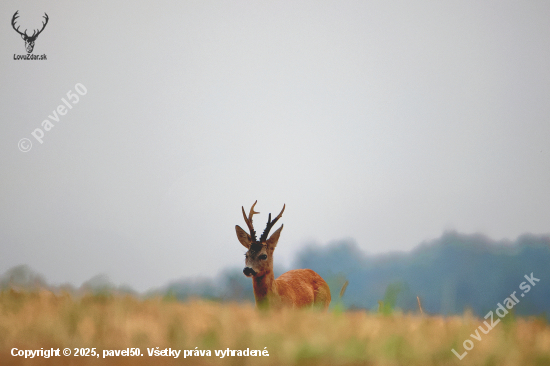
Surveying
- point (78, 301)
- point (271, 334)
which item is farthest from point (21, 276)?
point (271, 334)

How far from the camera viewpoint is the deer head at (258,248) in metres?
4.91

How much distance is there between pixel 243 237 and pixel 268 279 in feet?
2.14

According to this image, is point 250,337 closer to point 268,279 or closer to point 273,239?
point 268,279

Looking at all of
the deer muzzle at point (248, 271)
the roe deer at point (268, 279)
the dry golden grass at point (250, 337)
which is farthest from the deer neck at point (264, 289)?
the dry golden grass at point (250, 337)

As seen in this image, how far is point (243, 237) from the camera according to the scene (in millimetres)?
5285

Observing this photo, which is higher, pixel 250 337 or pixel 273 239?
pixel 273 239

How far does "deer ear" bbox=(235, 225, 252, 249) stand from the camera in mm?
5262

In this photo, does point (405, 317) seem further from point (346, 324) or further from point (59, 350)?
point (59, 350)

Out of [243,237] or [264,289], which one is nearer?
[264,289]

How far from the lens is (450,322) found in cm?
267

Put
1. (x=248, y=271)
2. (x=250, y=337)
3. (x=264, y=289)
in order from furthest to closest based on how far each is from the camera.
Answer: (x=264, y=289) → (x=248, y=271) → (x=250, y=337)

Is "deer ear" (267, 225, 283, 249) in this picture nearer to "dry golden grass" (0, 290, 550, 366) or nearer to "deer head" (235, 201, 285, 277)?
"deer head" (235, 201, 285, 277)

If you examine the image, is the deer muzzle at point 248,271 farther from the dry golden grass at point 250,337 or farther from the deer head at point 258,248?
the dry golden grass at point 250,337

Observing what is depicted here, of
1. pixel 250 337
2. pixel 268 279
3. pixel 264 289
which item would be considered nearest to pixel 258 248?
pixel 268 279
